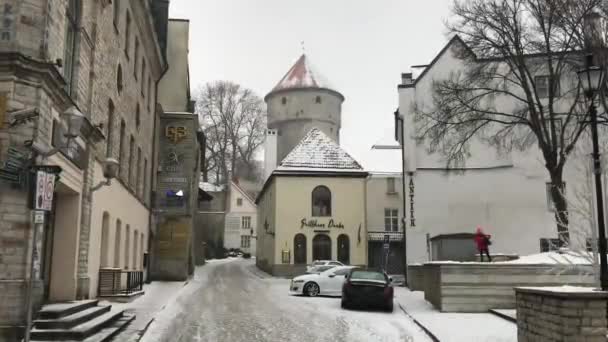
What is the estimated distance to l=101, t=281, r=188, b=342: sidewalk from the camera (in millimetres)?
13606

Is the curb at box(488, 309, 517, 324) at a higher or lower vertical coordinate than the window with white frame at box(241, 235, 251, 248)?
lower

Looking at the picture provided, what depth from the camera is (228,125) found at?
2694 inches

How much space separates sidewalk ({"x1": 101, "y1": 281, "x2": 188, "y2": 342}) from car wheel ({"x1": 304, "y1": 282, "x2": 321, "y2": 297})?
16.9 feet

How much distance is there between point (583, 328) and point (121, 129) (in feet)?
59.1

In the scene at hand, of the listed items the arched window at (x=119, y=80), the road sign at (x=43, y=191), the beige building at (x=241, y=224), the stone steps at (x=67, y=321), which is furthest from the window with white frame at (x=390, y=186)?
the beige building at (x=241, y=224)

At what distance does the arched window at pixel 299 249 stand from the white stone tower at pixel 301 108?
1204 inches

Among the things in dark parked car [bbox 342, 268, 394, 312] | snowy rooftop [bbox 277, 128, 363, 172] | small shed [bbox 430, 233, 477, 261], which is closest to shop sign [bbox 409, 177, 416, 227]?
small shed [bbox 430, 233, 477, 261]

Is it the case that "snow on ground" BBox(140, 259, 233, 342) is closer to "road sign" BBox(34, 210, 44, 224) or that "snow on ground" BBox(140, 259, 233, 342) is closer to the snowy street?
the snowy street

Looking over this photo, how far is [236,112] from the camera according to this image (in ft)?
228

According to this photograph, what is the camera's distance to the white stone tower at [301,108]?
2921 inches

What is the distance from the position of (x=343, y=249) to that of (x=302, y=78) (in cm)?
3801

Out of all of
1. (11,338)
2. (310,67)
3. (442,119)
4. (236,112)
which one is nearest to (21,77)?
(11,338)

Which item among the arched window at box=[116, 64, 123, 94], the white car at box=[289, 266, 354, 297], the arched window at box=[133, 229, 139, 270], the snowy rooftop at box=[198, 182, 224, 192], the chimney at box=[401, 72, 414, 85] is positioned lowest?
the white car at box=[289, 266, 354, 297]

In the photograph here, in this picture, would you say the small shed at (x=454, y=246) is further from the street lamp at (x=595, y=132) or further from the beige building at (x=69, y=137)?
the street lamp at (x=595, y=132)
